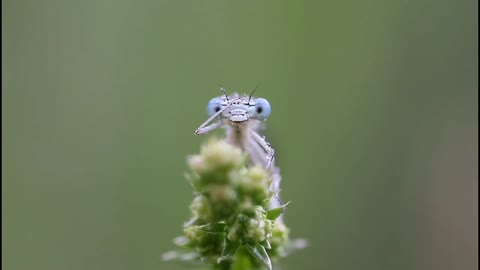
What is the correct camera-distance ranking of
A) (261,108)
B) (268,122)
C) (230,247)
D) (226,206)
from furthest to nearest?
(268,122) → (261,108) → (230,247) → (226,206)

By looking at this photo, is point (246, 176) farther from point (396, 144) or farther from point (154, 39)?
point (154, 39)

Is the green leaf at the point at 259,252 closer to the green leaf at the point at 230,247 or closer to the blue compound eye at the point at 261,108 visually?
the green leaf at the point at 230,247

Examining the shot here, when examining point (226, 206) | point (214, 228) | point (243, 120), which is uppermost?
point (243, 120)

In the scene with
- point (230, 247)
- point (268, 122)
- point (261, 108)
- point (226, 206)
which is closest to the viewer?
point (226, 206)

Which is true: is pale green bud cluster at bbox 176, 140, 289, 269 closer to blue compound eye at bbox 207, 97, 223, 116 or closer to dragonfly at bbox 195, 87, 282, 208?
dragonfly at bbox 195, 87, 282, 208

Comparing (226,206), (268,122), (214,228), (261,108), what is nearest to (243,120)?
(261,108)

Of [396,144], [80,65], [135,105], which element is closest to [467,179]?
[396,144]

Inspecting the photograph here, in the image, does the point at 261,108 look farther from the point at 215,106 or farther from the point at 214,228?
the point at 214,228

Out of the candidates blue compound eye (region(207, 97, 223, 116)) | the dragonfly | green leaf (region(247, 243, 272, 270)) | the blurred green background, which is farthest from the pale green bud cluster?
the blurred green background

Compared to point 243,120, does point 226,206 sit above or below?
below
